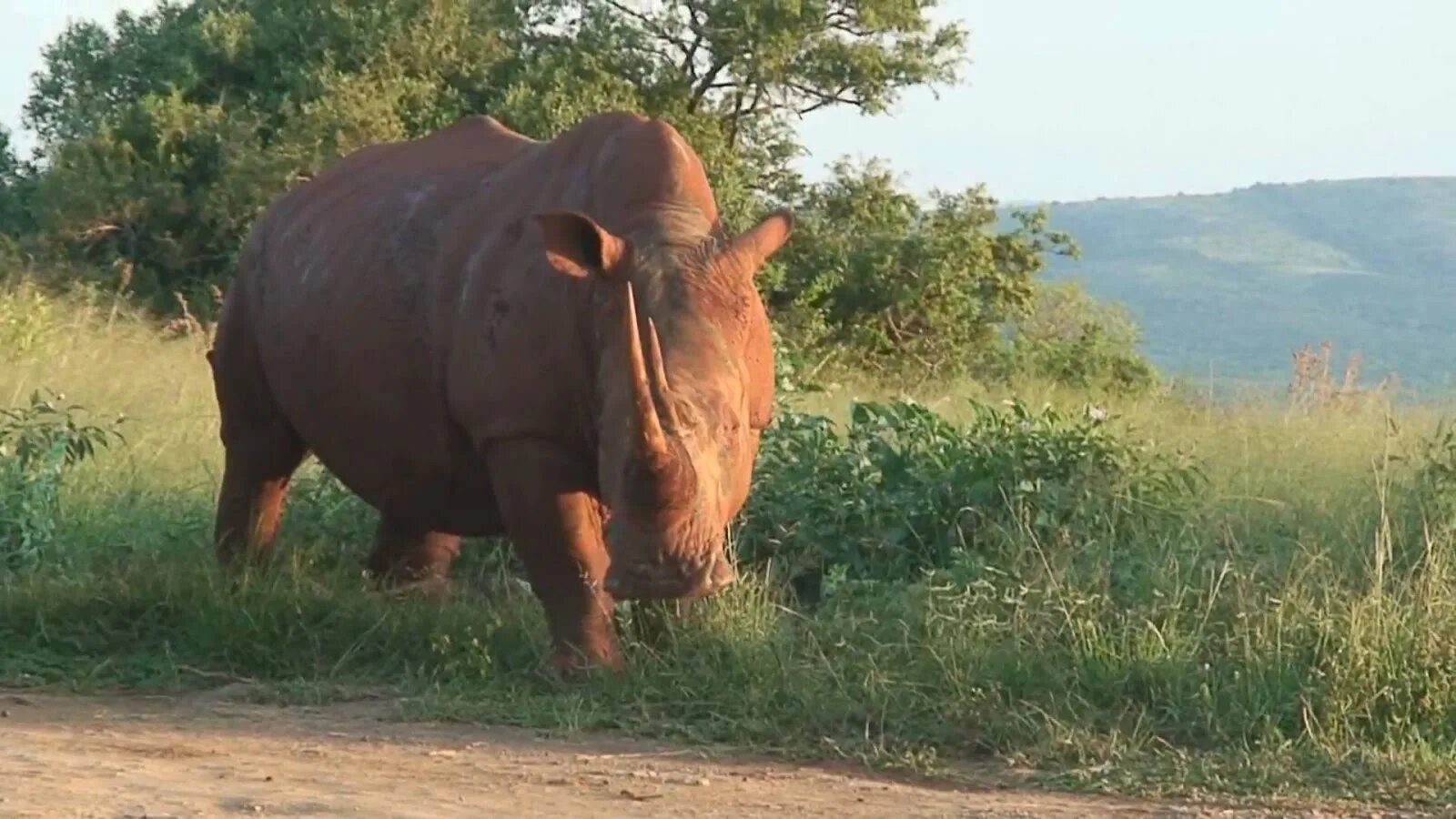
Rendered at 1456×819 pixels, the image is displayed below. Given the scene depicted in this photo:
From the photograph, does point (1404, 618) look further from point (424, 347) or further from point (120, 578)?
point (120, 578)

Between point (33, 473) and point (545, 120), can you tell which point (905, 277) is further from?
point (33, 473)

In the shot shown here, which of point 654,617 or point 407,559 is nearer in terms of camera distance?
point 654,617

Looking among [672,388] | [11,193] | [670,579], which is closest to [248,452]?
[672,388]

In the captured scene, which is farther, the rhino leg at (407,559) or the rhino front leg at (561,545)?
the rhino leg at (407,559)

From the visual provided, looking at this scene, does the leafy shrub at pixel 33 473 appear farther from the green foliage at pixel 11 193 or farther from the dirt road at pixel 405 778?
the green foliage at pixel 11 193

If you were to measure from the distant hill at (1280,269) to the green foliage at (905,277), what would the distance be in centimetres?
220

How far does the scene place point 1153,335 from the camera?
3416 centimetres

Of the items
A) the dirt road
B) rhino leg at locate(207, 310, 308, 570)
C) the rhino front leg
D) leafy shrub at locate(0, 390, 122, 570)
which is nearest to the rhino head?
the rhino front leg

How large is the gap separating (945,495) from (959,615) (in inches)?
45.9

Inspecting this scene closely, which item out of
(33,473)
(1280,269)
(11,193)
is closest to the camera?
(33,473)

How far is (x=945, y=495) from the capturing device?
23.6 ft

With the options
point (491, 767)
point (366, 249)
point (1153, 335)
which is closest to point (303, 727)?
point (491, 767)

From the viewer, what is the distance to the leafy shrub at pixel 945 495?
276 inches

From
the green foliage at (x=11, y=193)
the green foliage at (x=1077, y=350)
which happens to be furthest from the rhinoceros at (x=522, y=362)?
the green foliage at (x=11, y=193)
